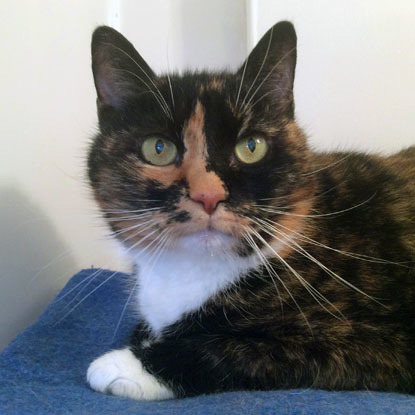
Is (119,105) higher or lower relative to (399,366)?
higher

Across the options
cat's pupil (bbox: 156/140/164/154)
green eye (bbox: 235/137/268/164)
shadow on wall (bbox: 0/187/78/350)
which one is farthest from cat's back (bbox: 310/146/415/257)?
shadow on wall (bbox: 0/187/78/350)

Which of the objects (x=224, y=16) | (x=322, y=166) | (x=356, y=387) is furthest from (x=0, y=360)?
(x=224, y=16)

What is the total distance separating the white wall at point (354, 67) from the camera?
5.05ft

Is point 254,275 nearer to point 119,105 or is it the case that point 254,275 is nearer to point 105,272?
point 119,105

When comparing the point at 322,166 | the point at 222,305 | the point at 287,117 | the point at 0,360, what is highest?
the point at 287,117

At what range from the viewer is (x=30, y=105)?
50.4 inches

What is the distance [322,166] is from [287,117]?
152 mm

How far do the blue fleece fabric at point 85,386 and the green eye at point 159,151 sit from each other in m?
0.31

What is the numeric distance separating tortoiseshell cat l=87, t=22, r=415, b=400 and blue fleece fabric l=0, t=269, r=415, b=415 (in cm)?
6

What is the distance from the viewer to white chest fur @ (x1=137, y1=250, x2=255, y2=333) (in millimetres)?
935

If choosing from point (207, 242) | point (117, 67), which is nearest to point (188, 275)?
point (207, 242)

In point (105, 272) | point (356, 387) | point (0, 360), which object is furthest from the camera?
point (105, 272)

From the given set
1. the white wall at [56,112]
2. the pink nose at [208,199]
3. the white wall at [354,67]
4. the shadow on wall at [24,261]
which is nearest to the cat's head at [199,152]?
the pink nose at [208,199]

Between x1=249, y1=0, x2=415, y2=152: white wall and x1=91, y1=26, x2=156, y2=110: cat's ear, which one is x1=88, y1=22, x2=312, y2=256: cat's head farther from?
x1=249, y1=0, x2=415, y2=152: white wall
